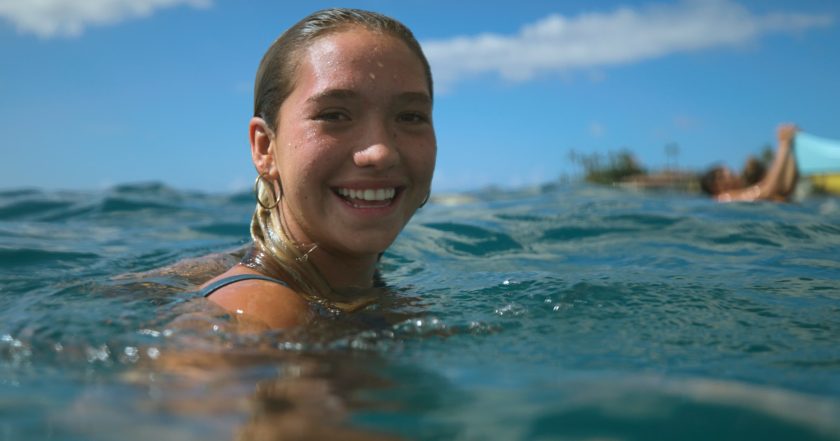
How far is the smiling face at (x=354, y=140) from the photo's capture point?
8.78 ft

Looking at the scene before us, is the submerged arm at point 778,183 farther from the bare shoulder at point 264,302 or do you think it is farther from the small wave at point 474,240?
the bare shoulder at point 264,302

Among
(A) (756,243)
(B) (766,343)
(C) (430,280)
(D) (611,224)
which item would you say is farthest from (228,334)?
(D) (611,224)

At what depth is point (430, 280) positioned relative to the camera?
4406mm

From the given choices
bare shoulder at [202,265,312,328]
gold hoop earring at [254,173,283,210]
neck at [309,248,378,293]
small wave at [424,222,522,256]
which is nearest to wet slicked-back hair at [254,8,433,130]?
gold hoop earring at [254,173,283,210]

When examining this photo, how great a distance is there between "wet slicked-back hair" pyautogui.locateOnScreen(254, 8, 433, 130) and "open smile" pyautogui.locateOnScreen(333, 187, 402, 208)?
16.1 inches

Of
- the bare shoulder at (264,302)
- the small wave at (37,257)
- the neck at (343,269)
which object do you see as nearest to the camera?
the bare shoulder at (264,302)

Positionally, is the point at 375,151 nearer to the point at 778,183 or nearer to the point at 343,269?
the point at 343,269

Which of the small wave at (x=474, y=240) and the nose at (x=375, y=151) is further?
the small wave at (x=474, y=240)

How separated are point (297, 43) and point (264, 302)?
1.03 m

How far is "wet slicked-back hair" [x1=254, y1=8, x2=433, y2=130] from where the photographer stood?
280cm

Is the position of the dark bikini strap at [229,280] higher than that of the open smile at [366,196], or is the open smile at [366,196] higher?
the open smile at [366,196]

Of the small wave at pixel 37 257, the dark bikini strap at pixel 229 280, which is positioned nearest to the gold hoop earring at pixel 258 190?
the dark bikini strap at pixel 229 280

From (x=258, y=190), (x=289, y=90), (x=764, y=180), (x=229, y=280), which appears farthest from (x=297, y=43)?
(x=764, y=180)

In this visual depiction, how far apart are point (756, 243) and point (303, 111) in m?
4.41
